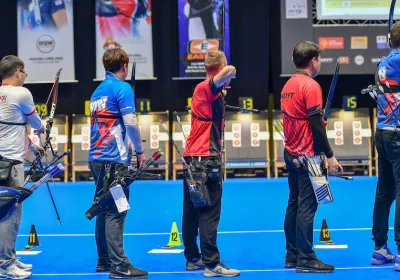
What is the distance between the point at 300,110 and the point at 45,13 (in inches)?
392

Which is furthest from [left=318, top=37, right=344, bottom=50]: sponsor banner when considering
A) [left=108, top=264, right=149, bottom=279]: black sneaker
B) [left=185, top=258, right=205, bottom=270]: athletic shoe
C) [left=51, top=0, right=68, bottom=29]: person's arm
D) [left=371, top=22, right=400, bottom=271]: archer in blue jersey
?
[left=108, top=264, right=149, bottom=279]: black sneaker

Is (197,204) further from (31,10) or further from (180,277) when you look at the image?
(31,10)

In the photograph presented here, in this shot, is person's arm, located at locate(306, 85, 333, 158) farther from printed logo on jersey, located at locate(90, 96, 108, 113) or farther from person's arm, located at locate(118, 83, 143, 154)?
printed logo on jersey, located at locate(90, 96, 108, 113)

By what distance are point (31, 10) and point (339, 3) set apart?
20.0 ft

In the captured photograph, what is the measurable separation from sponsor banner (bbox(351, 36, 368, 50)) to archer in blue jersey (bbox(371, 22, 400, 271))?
→ 27.5 feet

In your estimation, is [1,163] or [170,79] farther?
[170,79]

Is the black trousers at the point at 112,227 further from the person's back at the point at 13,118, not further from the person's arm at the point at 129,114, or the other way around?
the person's back at the point at 13,118

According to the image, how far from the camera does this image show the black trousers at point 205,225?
5.05 meters

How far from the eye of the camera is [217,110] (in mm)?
5152

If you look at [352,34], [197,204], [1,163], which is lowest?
[197,204]

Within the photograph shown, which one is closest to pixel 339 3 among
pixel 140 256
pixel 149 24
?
pixel 149 24

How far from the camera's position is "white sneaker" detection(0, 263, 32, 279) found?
5113 millimetres

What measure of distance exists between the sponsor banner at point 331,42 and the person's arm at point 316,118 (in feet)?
28.5

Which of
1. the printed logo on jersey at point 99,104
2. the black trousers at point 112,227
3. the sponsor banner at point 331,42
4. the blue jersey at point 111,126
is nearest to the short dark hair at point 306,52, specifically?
the blue jersey at point 111,126
